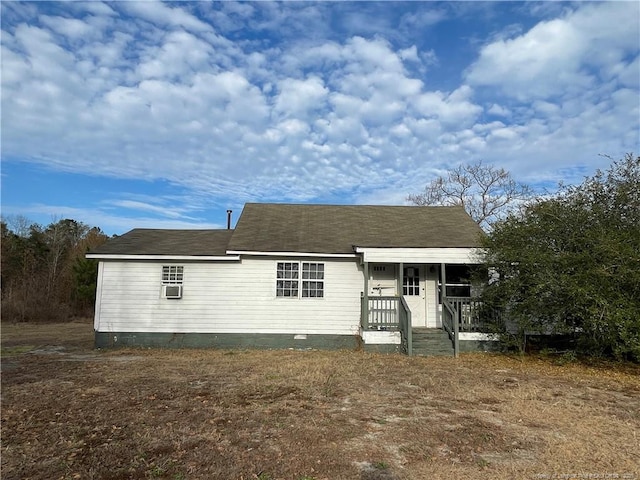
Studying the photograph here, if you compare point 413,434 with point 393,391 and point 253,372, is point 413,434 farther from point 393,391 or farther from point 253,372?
point 253,372

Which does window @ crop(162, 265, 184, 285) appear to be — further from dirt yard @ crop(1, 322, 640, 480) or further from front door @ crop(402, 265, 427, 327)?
front door @ crop(402, 265, 427, 327)

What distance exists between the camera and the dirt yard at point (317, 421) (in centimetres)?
437

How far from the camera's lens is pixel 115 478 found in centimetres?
411

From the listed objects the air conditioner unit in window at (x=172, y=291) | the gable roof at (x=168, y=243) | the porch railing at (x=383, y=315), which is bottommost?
the porch railing at (x=383, y=315)

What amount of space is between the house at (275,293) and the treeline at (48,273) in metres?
14.7

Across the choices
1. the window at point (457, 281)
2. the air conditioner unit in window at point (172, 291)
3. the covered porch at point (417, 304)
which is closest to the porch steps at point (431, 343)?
the covered porch at point (417, 304)

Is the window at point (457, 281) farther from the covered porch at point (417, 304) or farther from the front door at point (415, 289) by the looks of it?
the front door at point (415, 289)

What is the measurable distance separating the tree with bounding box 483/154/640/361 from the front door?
7.59ft

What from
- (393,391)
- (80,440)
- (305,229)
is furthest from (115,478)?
(305,229)

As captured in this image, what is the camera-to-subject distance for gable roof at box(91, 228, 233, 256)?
12.8 meters

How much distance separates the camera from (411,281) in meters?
13.8

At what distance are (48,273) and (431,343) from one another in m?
32.0

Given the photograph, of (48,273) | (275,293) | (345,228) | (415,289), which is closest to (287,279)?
(275,293)

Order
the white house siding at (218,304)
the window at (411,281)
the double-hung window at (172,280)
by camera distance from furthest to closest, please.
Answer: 1. the window at (411,281)
2. the double-hung window at (172,280)
3. the white house siding at (218,304)
